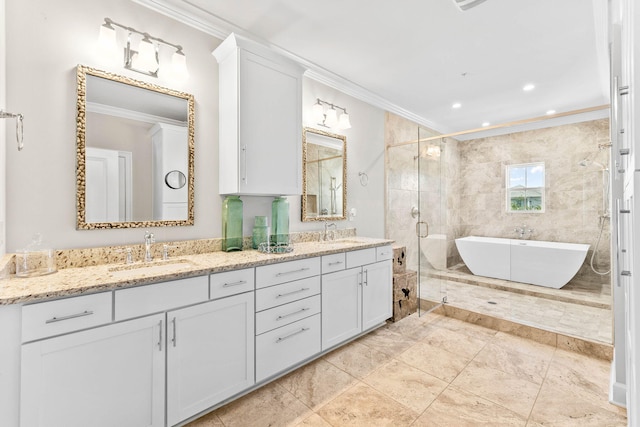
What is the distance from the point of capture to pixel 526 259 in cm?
406

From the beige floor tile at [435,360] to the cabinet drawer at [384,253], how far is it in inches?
32.2

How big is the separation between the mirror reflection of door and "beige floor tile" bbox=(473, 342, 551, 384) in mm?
2835

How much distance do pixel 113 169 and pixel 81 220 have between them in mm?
356

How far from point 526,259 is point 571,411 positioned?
269 cm

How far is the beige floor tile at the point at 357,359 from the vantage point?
2240 millimetres

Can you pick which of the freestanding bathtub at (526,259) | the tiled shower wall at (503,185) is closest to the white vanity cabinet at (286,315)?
the tiled shower wall at (503,185)

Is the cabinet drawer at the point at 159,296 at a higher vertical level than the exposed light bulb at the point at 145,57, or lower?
lower

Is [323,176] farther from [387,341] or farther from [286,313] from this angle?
[387,341]

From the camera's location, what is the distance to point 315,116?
118 inches

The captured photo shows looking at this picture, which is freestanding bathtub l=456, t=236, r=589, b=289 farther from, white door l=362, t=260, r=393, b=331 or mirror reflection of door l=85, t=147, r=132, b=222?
mirror reflection of door l=85, t=147, r=132, b=222

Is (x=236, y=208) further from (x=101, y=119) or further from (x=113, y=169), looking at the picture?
(x=101, y=119)

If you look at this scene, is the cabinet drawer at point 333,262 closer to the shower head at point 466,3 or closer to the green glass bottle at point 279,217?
the green glass bottle at point 279,217

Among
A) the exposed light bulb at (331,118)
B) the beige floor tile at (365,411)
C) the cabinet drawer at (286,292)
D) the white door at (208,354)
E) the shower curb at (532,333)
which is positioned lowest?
the beige floor tile at (365,411)

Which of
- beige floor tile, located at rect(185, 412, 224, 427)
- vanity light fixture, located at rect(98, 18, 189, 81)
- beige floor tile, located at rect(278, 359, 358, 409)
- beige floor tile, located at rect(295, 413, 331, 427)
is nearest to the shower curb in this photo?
beige floor tile, located at rect(278, 359, 358, 409)
